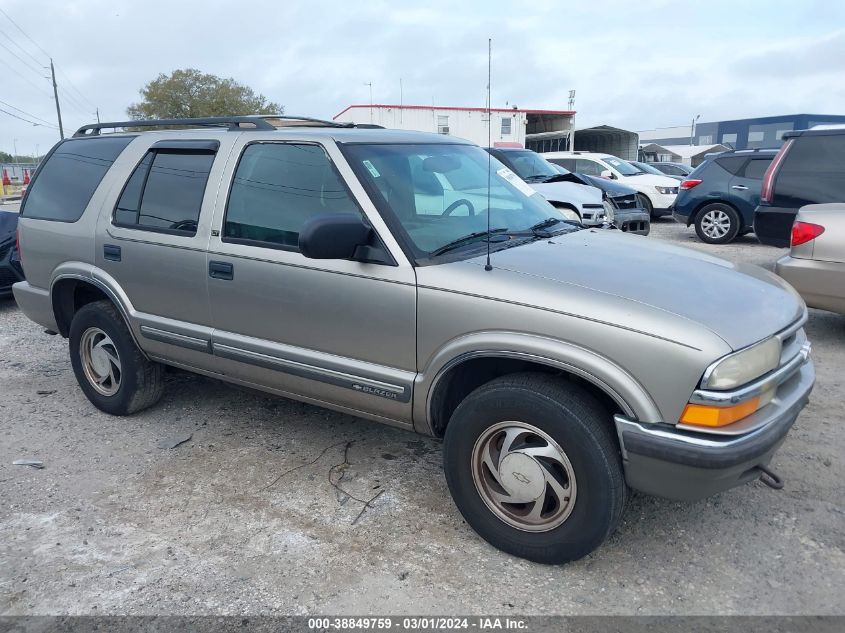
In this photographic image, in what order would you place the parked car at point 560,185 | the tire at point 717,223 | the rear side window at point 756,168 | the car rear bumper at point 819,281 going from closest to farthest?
the car rear bumper at point 819,281 → the parked car at point 560,185 → the rear side window at point 756,168 → the tire at point 717,223

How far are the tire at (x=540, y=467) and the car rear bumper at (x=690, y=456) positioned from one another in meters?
0.10

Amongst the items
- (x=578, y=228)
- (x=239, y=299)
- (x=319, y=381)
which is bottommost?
(x=319, y=381)

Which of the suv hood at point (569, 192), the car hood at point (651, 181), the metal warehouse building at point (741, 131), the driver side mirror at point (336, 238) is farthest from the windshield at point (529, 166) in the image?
the metal warehouse building at point (741, 131)

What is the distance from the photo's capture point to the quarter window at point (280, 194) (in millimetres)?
3330

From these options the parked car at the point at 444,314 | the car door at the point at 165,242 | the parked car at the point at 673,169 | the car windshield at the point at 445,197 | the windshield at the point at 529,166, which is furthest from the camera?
the parked car at the point at 673,169

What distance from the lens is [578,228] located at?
151 inches

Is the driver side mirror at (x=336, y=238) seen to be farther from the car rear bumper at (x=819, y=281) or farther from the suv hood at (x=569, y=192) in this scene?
the suv hood at (x=569, y=192)

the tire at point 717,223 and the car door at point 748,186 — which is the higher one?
the car door at point 748,186

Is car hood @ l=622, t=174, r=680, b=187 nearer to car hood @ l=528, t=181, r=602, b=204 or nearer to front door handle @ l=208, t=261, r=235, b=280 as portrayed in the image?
car hood @ l=528, t=181, r=602, b=204

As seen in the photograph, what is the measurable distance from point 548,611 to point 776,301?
1.63 metres

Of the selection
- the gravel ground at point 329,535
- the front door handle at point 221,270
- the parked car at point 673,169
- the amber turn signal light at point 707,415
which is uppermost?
the front door handle at point 221,270

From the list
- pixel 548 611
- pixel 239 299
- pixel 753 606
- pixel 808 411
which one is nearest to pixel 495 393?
pixel 548 611

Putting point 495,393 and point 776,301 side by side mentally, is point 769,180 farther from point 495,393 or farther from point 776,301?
point 495,393

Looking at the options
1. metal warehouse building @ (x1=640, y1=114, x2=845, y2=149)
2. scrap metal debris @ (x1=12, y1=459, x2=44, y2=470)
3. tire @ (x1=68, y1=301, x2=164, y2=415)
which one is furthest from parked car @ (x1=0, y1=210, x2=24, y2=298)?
metal warehouse building @ (x1=640, y1=114, x2=845, y2=149)
